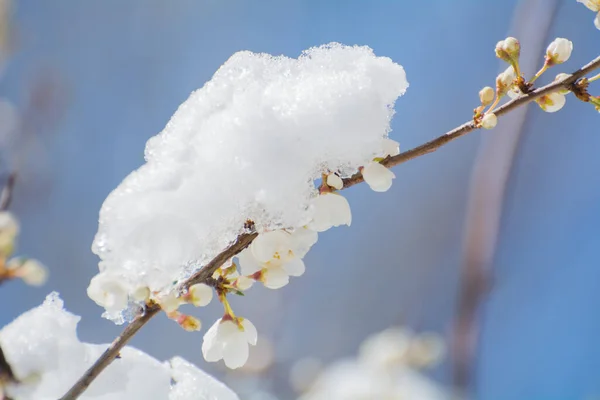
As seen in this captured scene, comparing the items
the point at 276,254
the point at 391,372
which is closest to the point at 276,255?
the point at 276,254

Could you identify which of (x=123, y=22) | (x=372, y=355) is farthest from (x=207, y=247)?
(x=123, y=22)

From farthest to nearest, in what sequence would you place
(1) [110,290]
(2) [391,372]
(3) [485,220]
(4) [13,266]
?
(2) [391,372] < (3) [485,220] < (4) [13,266] < (1) [110,290]

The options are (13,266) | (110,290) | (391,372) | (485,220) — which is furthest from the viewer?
(391,372)

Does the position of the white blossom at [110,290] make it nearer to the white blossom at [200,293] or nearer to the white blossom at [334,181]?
the white blossom at [200,293]

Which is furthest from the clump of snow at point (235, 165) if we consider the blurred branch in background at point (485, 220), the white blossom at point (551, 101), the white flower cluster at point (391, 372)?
the white flower cluster at point (391, 372)

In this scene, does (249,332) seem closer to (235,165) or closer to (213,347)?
(213,347)

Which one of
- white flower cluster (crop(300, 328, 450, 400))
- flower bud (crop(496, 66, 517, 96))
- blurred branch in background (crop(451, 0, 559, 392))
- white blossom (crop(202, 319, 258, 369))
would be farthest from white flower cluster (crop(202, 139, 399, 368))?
white flower cluster (crop(300, 328, 450, 400))

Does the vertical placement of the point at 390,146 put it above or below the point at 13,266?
above

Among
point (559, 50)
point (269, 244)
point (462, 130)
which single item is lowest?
point (269, 244)
